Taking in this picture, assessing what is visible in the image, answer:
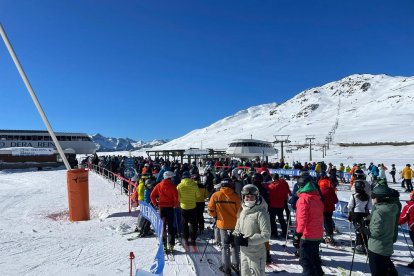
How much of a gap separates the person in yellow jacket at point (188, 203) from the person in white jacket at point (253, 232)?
280 cm

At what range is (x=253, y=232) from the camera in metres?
4.32

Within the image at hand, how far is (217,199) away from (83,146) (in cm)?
5467

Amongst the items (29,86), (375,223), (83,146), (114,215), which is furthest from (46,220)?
(83,146)

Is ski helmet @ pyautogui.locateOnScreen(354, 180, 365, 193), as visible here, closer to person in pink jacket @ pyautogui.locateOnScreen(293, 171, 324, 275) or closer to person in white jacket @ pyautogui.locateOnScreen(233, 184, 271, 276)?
person in pink jacket @ pyautogui.locateOnScreen(293, 171, 324, 275)

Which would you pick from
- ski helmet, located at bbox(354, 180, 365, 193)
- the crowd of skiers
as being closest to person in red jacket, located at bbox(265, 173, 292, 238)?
→ the crowd of skiers

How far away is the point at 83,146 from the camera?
185 feet

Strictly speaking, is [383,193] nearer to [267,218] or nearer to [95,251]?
[267,218]

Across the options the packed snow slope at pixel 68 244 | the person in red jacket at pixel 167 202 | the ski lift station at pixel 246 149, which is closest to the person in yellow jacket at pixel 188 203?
the person in red jacket at pixel 167 202

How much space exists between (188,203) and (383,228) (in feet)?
12.7

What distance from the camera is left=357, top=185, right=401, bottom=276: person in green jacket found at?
14.2 ft

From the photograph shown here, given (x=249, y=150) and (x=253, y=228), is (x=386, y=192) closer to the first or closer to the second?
(x=253, y=228)

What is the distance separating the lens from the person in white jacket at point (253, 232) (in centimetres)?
423

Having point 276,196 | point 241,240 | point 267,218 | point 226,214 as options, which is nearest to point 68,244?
point 226,214

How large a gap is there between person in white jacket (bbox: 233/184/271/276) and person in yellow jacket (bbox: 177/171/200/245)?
280 cm
